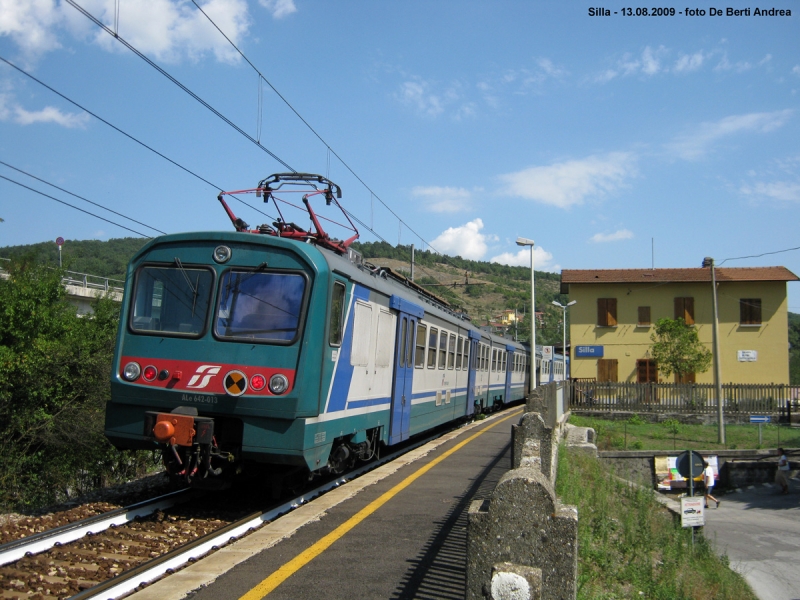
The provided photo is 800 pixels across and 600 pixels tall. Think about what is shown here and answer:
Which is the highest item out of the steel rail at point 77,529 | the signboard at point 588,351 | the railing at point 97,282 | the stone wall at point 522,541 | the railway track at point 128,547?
the railing at point 97,282

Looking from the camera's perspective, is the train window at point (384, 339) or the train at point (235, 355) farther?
the train window at point (384, 339)

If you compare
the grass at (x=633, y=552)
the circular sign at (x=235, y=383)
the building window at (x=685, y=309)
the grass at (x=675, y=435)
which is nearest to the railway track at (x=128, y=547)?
the circular sign at (x=235, y=383)

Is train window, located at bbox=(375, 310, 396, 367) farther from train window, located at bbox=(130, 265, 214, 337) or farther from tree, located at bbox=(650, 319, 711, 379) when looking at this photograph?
tree, located at bbox=(650, 319, 711, 379)

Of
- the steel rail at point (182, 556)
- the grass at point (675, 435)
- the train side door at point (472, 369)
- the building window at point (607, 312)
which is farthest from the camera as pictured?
the building window at point (607, 312)

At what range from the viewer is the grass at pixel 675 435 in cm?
2752

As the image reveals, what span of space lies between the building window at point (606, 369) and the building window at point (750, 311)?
7.24m

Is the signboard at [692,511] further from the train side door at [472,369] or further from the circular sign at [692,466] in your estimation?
the train side door at [472,369]

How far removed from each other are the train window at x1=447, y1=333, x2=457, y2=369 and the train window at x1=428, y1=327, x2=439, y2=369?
147cm

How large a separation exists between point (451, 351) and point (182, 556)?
34.6 feet

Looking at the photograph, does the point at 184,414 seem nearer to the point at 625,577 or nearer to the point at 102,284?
the point at 625,577

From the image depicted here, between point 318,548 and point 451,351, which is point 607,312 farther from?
point 318,548

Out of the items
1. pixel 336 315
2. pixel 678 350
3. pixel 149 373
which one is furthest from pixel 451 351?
pixel 678 350

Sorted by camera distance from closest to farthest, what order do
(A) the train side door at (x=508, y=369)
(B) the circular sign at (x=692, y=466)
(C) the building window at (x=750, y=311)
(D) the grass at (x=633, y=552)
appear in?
(D) the grass at (x=633, y=552), (B) the circular sign at (x=692, y=466), (A) the train side door at (x=508, y=369), (C) the building window at (x=750, y=311)

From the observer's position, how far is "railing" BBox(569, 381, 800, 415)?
3272 centimetres
